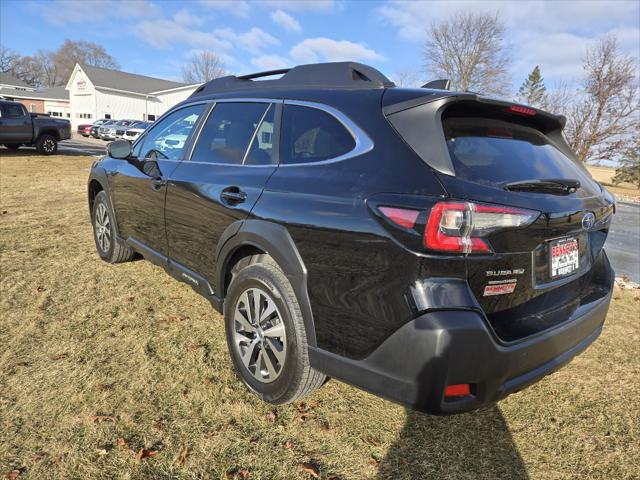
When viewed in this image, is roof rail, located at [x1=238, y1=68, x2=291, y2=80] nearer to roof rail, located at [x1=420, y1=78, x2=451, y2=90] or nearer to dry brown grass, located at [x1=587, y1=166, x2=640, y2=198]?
roof rail, located at [x1=420, y1=78, x2=451, y2=90]

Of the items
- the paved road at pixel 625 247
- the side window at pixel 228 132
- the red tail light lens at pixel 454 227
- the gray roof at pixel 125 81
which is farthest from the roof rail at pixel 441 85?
the gray roof at pixel 125 81

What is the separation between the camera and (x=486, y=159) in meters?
2.03

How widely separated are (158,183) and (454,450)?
284 cm

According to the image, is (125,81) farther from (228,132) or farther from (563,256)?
(563,256)

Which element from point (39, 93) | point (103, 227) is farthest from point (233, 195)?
point (39, 93)

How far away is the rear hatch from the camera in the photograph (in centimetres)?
179

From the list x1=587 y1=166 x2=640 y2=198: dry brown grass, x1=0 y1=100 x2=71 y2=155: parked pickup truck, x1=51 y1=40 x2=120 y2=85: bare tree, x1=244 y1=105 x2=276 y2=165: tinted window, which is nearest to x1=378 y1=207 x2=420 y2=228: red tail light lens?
x1=244 y1=105 x2=276 y2=165: tinted window

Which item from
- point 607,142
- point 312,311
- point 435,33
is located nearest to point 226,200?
point 312,311

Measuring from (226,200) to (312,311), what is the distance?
100cm

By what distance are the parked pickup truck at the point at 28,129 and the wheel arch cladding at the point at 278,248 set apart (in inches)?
670

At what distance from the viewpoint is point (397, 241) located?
1809mm

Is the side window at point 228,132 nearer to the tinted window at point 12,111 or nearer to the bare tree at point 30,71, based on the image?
the tinted window at point 12,111

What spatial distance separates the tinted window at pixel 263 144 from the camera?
8.71ft

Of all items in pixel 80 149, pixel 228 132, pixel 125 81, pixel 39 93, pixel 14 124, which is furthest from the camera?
pixel 39 93
